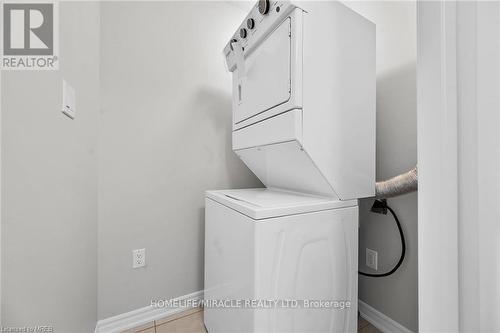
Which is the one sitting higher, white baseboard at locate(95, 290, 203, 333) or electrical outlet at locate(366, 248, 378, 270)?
electrical outlet at locate(366, 248, 378, 270)

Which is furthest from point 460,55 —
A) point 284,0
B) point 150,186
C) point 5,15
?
point 150,186

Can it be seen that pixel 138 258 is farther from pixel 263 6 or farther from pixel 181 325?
pixel 263 6

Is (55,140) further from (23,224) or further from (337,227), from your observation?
(337,227)

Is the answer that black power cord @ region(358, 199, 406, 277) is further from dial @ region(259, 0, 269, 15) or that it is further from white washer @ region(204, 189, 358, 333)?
dial @ region(259, 0, 269, 15)

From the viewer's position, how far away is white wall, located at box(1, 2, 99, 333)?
606 millimetres

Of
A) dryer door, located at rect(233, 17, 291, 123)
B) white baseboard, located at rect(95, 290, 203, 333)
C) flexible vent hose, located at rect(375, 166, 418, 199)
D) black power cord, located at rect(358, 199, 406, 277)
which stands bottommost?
white baseboard, located at rect(95, 290, 203, 333)

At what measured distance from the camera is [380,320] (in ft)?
4.73

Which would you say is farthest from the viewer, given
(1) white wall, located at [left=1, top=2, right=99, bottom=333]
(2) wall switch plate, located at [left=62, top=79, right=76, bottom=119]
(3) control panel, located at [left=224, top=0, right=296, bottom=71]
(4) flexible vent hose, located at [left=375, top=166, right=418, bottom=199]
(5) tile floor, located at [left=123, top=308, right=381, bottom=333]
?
(5) tile floor, located at [left=123, top=308, right=381, bottom=333]

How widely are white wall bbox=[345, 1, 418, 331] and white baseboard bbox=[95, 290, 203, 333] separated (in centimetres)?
131

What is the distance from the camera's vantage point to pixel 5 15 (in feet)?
1.92

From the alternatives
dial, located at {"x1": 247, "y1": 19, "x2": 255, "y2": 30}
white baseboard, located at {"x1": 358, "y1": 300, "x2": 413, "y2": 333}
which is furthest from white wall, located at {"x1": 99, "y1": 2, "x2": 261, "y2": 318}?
white baseboard, located at {"x1": 358, "y1": 300, "x2": 413, "y2": 333}

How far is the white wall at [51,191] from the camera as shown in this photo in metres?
0.61

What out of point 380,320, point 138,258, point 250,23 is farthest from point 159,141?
point 380,320

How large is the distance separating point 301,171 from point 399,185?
1.74 ft
